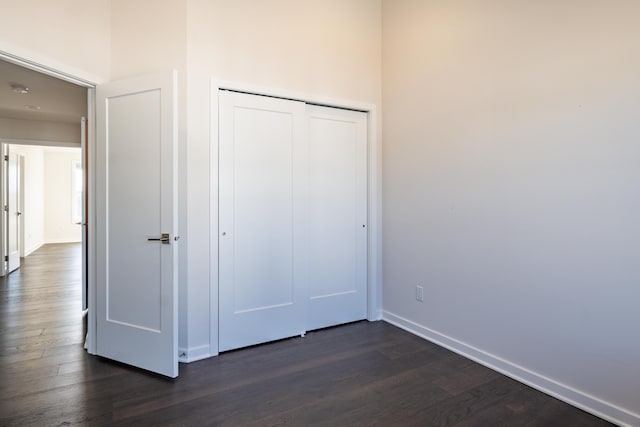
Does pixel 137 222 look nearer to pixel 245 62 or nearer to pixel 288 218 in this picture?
pixel 288 218

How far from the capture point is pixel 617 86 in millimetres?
1825

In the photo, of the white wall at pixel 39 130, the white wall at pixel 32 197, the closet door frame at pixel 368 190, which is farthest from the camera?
the white wall at pixel 32 197

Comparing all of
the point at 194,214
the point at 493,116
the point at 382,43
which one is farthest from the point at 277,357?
the point at 382,43

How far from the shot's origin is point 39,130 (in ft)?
17.8

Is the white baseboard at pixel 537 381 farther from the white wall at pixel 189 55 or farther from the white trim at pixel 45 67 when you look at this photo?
the white trim at pixel 45 67

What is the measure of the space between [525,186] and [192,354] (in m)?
2.65

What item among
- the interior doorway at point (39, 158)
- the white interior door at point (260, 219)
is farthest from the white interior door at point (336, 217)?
the interior doorway at point (39, 158)

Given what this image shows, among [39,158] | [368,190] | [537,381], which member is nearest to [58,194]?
[39,158]

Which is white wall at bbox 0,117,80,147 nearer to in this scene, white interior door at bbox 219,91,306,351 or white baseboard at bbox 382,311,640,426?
white interior door at bbox 219,91,306,351

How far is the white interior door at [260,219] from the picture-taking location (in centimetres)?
272

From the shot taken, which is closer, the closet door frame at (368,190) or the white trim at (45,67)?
the white trim at (45,67)

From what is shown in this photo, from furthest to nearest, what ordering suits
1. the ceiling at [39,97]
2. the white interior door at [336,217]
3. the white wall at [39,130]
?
the white wall at [39,130], the ceiling at [39,97], the white interior door at [336,217]

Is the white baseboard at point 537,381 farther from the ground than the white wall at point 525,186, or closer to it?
closer to it

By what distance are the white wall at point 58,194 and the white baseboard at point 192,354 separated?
28.8 ft
